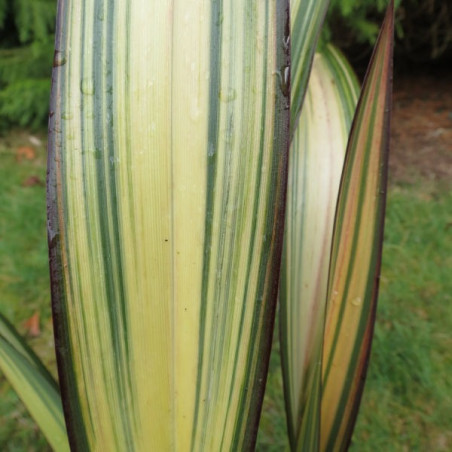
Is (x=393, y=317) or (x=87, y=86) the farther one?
(x=393, y=317)

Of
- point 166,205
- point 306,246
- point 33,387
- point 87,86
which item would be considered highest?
point 87,86

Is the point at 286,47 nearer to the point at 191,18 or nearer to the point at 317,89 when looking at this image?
the point at 191,18

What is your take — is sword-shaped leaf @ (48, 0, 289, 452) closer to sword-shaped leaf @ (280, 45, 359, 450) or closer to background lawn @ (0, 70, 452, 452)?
sword-shaped leaf @ (280, 45, 359, 450)

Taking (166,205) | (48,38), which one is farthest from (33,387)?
(48,38)

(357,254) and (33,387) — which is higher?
(357,254)

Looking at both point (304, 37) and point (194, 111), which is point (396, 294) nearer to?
point (304, 37)

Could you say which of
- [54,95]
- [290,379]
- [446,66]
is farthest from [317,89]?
[446,66]
